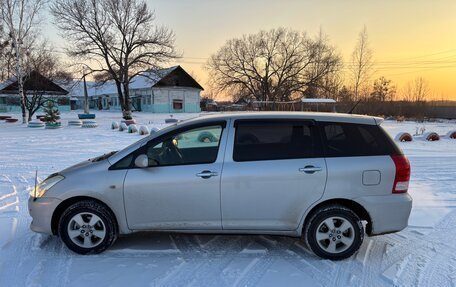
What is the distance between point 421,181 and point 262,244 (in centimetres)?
525

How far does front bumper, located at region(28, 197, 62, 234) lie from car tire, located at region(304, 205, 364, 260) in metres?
3.05

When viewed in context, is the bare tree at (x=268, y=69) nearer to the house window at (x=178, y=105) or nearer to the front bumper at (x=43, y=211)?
the house window at (x=178, y=105)

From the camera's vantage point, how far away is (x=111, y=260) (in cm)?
385

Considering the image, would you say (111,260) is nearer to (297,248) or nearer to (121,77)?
(297,248)

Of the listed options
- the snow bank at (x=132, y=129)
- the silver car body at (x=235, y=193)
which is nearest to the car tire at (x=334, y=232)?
the silver car body at (x=235, y=193)

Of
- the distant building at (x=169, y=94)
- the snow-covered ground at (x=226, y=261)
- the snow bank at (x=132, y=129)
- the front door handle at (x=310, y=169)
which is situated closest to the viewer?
the snow-covered ground at (x=226, y=261)

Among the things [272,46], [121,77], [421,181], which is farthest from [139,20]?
[421,181]

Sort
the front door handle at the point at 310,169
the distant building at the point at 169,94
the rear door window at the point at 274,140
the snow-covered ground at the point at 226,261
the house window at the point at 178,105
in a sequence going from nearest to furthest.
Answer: the snow-covered ground at the point at 226,261
the front door handle at the point at 310,169
the rear door window at the point at 274,140
the distant building at the point at 169,94
the house window at the point at 178,105

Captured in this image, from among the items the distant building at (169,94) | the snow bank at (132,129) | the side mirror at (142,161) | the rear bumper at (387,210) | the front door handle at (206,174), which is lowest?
the snow bank at (132,129)

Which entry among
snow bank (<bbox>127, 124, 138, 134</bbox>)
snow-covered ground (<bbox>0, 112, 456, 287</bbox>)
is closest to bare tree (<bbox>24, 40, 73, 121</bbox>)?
snow bank (<bbox>127, 124, 138, 134</bbox>)

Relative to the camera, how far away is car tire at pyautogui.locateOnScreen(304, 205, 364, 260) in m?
3.80

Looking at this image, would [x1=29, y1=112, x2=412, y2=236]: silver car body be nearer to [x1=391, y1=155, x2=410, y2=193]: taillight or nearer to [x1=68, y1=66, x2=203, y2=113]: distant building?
[x1=391, y1=155, x2=410, y2=193]: taillight

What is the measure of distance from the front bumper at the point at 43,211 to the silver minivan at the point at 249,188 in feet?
0.04

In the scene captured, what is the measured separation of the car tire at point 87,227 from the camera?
3904 mm
